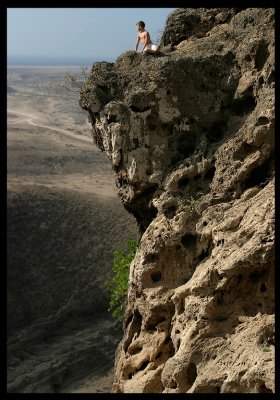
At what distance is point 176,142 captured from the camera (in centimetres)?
1168

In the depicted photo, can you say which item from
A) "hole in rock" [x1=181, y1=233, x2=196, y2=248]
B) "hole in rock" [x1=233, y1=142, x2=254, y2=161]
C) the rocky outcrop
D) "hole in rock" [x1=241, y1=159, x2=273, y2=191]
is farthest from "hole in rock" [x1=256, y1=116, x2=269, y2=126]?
"hole in rock" [x1=181, y1=233, x2=196, y2=248]

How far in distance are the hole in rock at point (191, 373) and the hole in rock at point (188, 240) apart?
2.50m

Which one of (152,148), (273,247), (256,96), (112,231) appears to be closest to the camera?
(273,247)

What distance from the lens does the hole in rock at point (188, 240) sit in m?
10.9

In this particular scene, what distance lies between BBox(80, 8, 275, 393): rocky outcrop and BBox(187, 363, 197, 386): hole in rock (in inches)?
0.8

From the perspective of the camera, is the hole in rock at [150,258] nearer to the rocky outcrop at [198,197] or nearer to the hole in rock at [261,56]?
the rocky outcrop at [198,197]

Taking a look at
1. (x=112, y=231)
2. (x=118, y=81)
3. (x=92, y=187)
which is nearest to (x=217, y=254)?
(x=118, y=81)

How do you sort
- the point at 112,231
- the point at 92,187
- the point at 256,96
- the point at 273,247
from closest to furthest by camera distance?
1. the point at 273,247
2. the point at 256,96
3. the point at 112,231
4. the point at 92,187

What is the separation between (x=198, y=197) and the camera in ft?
36.1

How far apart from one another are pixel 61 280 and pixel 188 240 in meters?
21.0

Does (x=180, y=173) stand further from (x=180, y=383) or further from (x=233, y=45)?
(x=180, y=383)

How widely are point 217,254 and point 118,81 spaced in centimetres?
494

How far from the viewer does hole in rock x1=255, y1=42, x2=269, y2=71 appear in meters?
10.8

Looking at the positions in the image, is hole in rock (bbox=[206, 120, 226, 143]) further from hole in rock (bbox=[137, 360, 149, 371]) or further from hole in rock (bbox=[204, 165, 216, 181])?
hole in rock (bbox=[137, 360, 149, 371])
